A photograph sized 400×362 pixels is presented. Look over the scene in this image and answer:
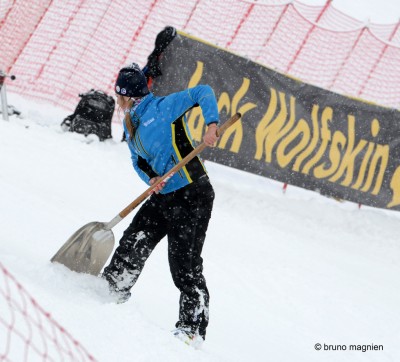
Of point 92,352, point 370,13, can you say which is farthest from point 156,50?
point 370,13

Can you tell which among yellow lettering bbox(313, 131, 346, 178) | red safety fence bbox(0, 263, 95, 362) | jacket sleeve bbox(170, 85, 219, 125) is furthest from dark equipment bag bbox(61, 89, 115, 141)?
red safety fence bbox(0, 263, 95, 362)

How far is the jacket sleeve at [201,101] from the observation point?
3.87 metres

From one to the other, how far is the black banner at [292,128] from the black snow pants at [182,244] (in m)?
4.20

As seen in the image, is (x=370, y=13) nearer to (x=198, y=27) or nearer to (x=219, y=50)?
(x=198, y=27)

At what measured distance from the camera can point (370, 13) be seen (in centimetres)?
2233

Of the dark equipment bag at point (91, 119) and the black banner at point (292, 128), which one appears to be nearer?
the black banner at point (292, 128)

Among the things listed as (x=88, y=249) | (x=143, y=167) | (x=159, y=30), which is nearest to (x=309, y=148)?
(x=159, y=30)

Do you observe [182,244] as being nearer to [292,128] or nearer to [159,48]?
[159,48]

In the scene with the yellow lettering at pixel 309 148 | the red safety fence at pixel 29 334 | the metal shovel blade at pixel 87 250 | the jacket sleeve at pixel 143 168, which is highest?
the yellow lettering at pixel 309 148

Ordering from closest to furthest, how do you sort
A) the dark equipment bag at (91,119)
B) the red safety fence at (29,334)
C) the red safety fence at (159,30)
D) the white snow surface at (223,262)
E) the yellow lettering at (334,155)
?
the red safety fence at (29,334) → the white snow surface at (223,262) → the dark equipment bag at (91,119) → the yellow lettering at (334,155) → the red safety fence at (159,30)

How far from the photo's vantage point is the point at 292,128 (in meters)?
8.99

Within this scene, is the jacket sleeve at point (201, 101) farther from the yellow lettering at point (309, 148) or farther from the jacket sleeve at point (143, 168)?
the yellow lettering at point (309, 148)

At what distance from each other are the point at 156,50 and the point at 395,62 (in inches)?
266

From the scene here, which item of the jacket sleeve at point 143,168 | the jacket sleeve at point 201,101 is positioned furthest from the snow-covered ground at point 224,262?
the jacket sleeve at point 201,101
